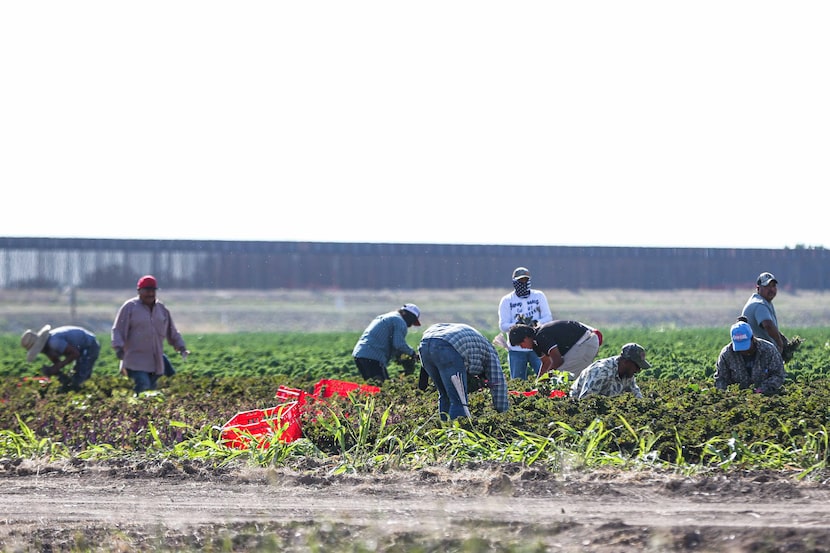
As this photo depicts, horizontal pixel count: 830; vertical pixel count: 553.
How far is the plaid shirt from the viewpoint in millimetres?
8023

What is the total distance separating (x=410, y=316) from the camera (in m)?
11.4

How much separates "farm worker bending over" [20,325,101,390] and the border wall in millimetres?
34480

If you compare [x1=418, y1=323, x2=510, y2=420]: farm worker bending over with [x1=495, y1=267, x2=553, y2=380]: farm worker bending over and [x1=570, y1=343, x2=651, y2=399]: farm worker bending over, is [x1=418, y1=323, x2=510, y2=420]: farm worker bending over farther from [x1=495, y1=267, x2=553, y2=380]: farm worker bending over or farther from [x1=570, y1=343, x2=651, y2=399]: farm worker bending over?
[x1=495, y1=267, x2=553, y2=380]: farm worker bending over

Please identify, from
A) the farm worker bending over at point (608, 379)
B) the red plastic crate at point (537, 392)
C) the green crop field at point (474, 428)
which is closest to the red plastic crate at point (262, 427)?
the green crop field at point (474, 428)

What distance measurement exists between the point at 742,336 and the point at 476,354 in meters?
2.36

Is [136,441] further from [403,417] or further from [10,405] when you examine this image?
[10,405]

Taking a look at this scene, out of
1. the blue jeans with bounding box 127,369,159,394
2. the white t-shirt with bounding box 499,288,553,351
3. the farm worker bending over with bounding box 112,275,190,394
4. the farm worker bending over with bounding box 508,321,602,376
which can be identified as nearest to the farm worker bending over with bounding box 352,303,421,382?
the white t-shirt with bounding box 499,288,553,351

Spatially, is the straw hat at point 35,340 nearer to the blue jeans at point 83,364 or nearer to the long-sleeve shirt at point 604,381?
the blue jeans at point 83,364

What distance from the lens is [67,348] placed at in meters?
12.5

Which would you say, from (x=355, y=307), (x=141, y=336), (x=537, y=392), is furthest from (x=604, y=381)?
(x=355, y=307)

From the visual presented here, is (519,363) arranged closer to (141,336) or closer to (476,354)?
(476,354)

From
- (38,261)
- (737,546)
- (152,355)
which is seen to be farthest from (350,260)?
(737,546)

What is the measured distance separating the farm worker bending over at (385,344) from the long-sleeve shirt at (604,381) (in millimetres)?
2896

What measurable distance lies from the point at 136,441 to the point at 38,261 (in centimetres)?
4236
